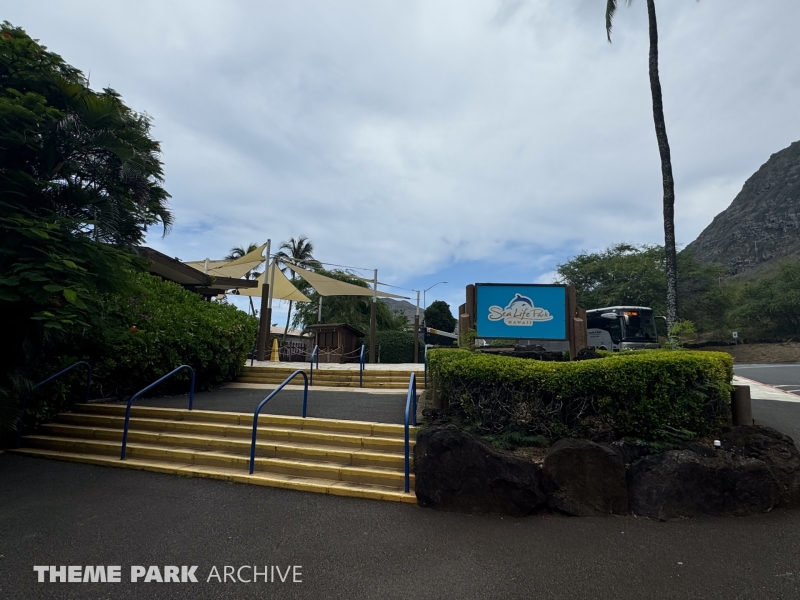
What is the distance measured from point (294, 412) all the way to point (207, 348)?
396 centimetres

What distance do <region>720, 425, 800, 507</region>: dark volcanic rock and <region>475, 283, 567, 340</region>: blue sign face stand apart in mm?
3432

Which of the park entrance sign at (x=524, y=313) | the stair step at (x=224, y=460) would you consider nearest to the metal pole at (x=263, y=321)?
the stair step at (x=224, y=460)

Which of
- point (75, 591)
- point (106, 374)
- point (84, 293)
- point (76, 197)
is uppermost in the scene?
point (76, 197)

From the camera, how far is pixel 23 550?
3.75 metres

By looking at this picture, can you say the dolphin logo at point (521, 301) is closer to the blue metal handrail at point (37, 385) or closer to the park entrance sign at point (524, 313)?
the park entrance sign at point (524, 313)

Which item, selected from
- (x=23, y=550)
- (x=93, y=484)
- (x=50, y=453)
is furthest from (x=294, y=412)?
(x=23, y=550)

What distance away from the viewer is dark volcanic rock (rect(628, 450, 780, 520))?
4.38 metres

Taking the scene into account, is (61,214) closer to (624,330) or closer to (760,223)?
(624,330)

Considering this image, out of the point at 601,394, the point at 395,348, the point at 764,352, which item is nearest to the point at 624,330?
the point at 395,348

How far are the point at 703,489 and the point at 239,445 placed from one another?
17.8 ft

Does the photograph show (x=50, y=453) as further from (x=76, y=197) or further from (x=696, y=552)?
(x=696, y=552)

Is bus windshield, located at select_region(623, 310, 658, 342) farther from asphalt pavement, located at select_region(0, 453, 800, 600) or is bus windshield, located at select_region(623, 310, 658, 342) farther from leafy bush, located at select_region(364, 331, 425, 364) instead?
asphalt pavement, located at select_region(0, 453, 800, 600)

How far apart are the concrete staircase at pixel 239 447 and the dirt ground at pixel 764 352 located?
3789 cm

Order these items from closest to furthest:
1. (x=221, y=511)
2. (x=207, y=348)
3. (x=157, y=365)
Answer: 1. (x=221, y=511)
2. (x=157, y=365)
3. (x=207, y=348)
